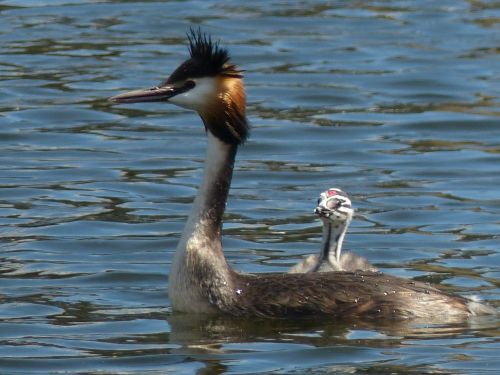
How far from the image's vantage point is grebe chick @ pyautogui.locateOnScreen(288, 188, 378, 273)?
456 inches

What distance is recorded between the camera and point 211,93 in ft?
35.3

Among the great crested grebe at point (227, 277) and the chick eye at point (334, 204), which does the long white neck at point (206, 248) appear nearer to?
the great crested grebe at point (227, 277)

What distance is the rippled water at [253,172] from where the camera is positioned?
33.2 ft

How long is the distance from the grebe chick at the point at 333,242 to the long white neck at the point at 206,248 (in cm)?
93

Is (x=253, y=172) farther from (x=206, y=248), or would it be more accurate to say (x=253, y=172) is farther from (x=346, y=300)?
(x=346, y=300)

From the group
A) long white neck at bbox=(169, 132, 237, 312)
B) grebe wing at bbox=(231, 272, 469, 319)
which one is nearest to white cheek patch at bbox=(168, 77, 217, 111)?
long white neck at bbox=(169, 132, 237, 312)

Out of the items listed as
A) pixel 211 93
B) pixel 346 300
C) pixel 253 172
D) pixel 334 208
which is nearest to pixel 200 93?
pixel 211 93

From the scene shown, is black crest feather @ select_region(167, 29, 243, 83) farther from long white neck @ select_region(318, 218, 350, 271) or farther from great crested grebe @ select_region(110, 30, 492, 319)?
long white neck @ select_region(318, 218, 350, 271)

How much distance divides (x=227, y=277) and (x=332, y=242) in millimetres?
1216

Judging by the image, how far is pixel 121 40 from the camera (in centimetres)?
2078

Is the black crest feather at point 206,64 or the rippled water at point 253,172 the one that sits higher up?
the black crest feather at point 206,64

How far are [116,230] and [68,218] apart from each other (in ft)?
1.61

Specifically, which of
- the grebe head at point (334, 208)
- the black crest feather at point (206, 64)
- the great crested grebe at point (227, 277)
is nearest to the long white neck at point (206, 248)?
the great crested grebe at point (227, 277)

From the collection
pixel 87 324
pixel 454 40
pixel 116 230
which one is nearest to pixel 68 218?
pixel 116 230
